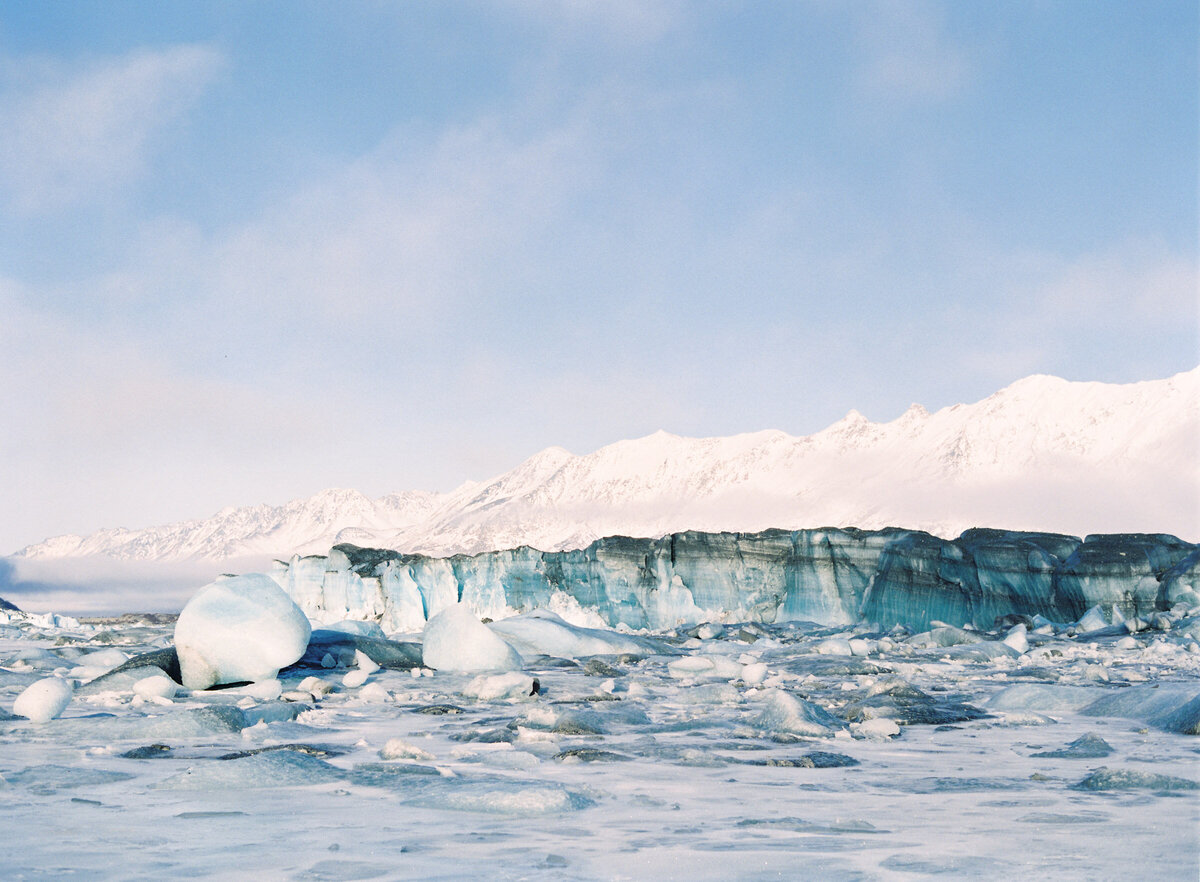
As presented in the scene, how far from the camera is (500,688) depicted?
8711 millimetres

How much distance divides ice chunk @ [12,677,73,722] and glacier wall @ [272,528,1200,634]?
53.4 ft

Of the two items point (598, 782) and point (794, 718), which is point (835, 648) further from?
point (598, 782)

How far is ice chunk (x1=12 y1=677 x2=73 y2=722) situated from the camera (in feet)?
21.6

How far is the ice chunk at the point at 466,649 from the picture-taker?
1166 cm

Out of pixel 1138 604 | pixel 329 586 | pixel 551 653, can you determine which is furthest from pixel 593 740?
pixel 329 586

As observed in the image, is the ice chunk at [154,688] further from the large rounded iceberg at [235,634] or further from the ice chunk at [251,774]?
the ice chunk at [251,774]

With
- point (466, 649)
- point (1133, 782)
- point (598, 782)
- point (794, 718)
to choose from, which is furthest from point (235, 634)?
point (1133, 782)

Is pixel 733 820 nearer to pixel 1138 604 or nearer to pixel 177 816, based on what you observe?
pixel 177 816

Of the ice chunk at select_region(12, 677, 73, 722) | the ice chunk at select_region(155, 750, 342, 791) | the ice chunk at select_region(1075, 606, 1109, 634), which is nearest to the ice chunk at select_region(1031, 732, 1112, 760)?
the ice chunk at select_region(155, 750, 342, 791)

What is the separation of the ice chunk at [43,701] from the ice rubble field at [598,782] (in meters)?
0.08

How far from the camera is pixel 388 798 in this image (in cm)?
409

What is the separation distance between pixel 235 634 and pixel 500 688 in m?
2.78

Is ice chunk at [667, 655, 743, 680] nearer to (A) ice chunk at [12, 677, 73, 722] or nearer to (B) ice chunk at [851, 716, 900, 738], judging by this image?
(B) ice chunk at [851, 716, 900, 738]

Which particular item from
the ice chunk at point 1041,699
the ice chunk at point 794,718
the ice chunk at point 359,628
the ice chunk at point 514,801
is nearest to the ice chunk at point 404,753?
the ice chunk at point 514,801
